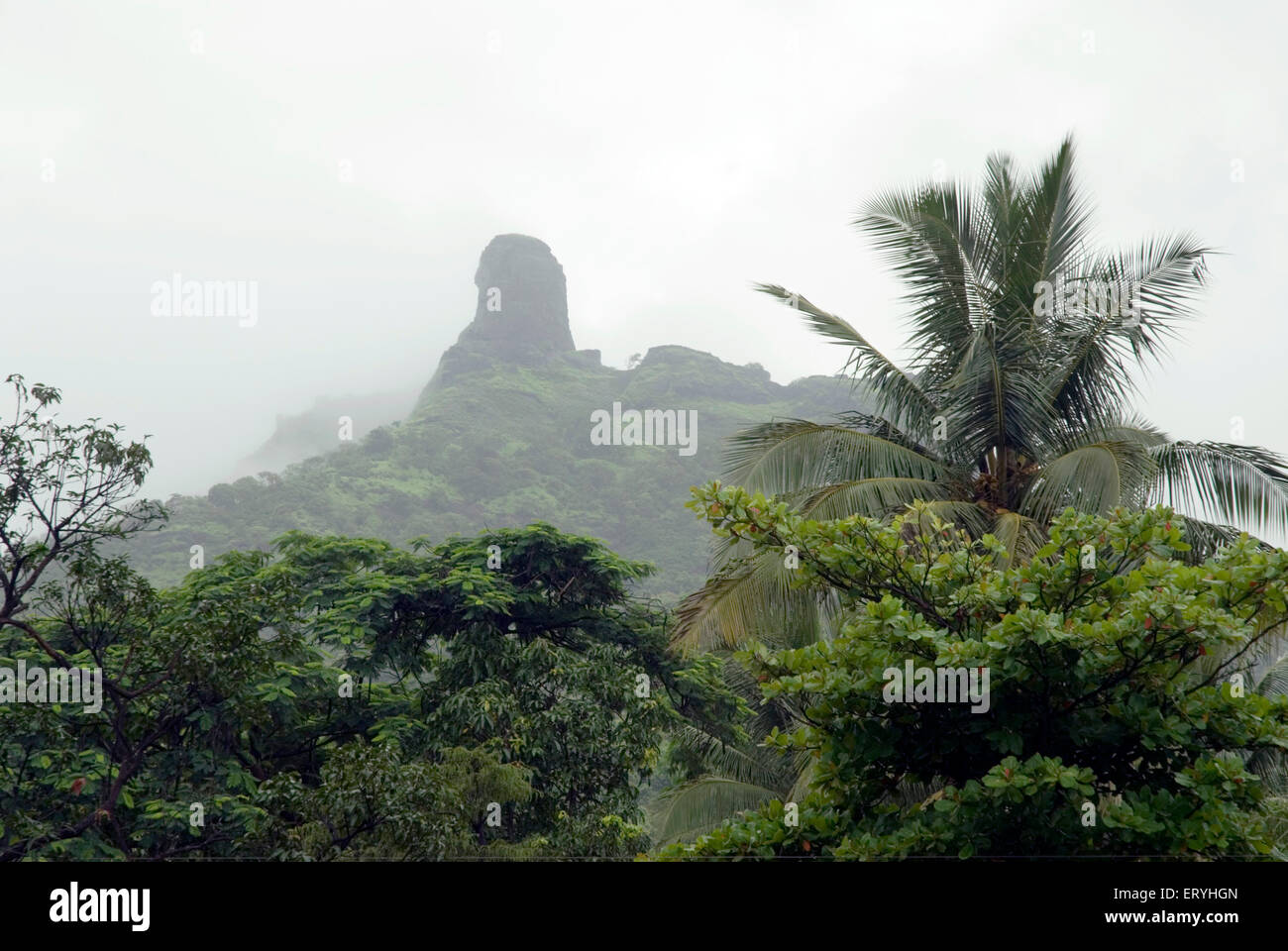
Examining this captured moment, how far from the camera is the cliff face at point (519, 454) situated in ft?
158

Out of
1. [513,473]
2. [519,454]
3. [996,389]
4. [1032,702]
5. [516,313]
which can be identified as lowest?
[1032,702]

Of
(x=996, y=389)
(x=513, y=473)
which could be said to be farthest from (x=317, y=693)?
(x=513, y=473)

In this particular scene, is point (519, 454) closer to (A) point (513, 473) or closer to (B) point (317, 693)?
(A) point (513, 473)

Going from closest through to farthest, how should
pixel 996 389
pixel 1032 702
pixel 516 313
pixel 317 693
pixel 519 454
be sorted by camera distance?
pixel 1032 702 → pixel 996 389 → pixel 317 693 → pixel 519 454 → pixel 516 313

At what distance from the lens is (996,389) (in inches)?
356

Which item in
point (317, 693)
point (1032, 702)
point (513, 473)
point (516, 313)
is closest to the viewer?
point (1032, 702)

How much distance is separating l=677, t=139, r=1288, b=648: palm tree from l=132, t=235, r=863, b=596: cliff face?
15.9 ft

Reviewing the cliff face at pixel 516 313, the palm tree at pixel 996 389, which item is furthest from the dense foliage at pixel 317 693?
the cliff face at pixel 516 313

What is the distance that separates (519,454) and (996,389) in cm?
6273

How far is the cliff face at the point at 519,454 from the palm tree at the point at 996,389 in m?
4.84

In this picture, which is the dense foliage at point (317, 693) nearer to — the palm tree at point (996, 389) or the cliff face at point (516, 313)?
the palm tree at point (996, 389)

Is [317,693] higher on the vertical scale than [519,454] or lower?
lower

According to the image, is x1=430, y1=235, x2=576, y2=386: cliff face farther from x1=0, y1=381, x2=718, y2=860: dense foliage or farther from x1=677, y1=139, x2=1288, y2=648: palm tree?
x1=677, y1=139, x2=1288, y2=648: palm tree
